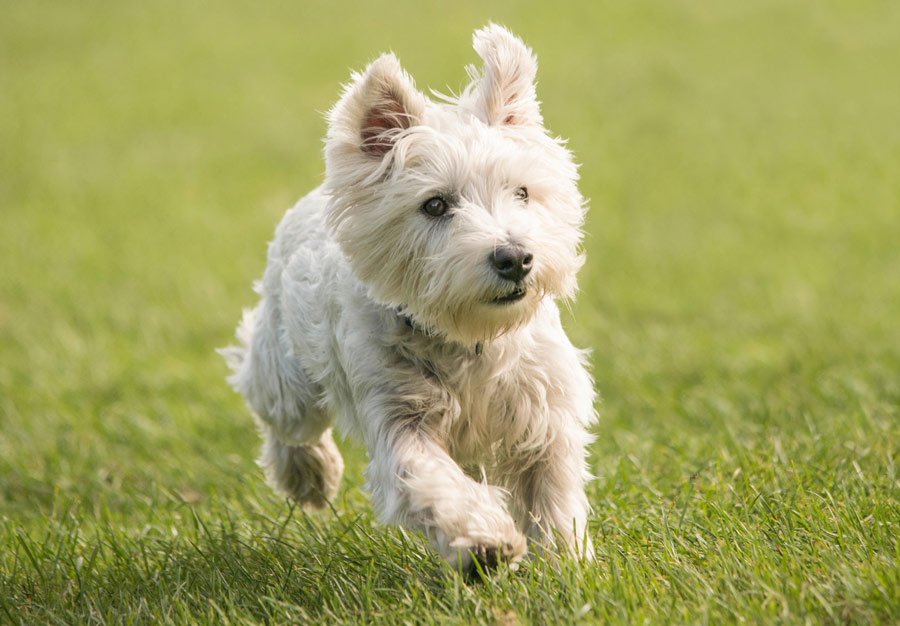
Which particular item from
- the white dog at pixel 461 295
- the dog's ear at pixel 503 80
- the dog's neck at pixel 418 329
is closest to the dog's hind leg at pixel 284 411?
the white dog at pixel 461 295

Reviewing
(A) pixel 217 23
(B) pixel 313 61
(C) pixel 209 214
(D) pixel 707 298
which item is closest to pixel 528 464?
(D) pixel 707 298

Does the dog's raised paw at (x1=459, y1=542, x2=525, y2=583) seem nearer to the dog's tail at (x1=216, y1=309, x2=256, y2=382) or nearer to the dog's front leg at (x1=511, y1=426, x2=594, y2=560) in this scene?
the dog's front leg at (x1=511, y1=426, x2=594, y2=560)

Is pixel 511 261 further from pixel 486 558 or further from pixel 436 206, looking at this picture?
pixel 486 558

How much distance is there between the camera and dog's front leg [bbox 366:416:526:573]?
11.7 ft

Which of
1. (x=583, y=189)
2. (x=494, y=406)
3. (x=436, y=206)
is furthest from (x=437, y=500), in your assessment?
(x=583, y=189)

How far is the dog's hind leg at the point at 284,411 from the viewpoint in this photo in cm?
534

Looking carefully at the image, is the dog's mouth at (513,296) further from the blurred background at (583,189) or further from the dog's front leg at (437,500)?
the blurred background at (583,189)

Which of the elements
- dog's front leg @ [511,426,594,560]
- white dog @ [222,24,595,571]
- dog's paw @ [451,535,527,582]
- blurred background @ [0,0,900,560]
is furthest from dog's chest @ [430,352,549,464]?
blurred background @ [0,0,900,560]

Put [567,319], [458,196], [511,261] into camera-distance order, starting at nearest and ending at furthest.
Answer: [511,261] → [458,196] → [567,319]

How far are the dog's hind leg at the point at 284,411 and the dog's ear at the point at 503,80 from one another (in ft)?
5.41

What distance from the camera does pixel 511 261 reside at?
3729mm

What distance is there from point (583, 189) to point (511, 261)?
10.2 m

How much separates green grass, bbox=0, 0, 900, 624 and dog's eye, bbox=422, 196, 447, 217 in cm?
123

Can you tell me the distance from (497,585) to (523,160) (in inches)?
60.5
